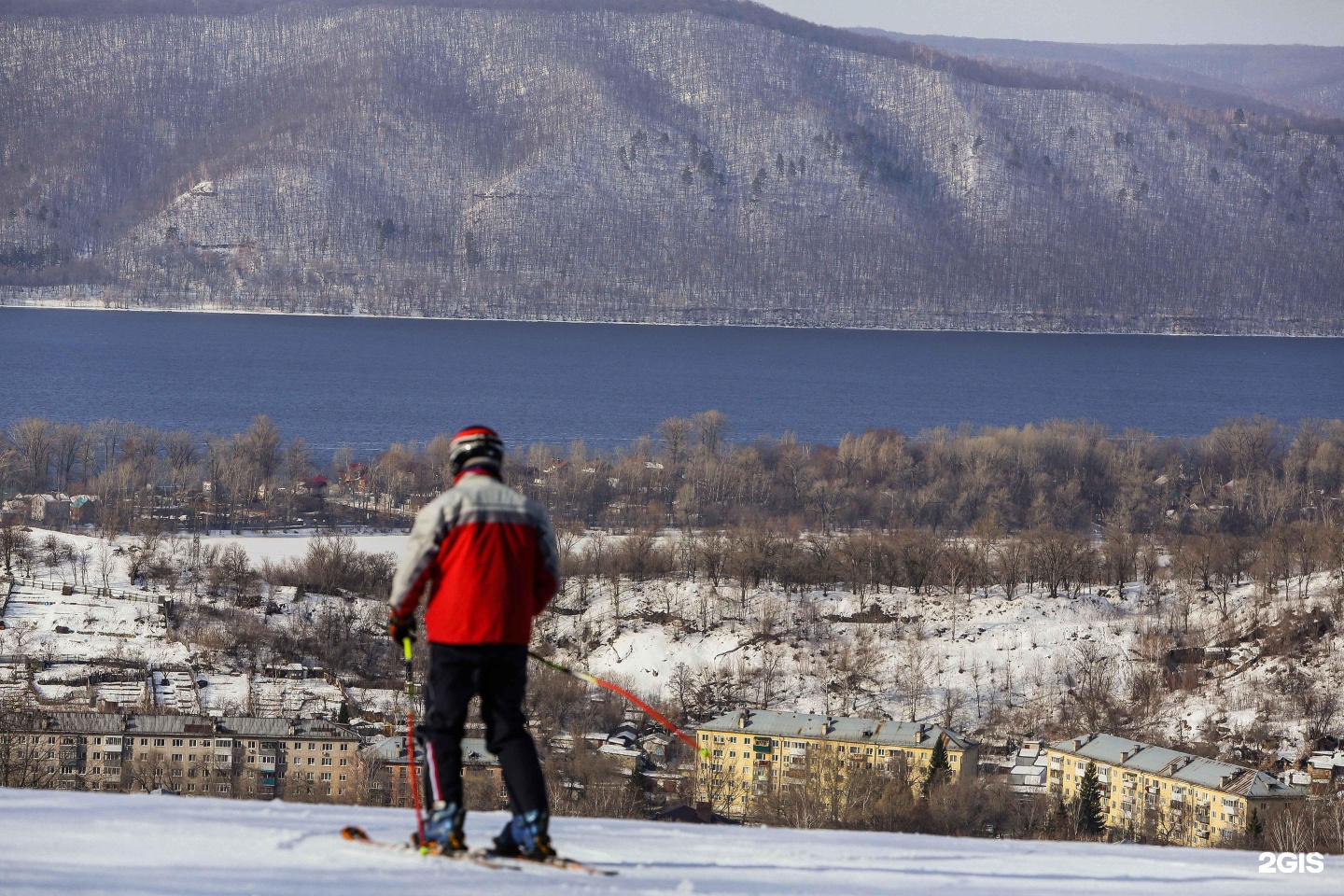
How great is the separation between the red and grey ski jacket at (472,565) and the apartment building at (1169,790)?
1183 cm

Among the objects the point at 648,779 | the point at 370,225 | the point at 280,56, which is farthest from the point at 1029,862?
the point at 280,56

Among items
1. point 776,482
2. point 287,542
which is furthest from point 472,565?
point 776,482

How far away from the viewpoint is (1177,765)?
1642 centimetres

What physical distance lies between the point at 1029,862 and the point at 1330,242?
164 metres

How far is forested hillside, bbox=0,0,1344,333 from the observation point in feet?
448

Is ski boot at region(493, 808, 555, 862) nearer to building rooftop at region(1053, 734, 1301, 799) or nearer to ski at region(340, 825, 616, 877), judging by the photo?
ski at region(340, 825, 616, 877)

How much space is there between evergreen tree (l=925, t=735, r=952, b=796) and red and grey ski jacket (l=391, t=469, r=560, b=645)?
12.5m

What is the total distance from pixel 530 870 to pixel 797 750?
1382 cm

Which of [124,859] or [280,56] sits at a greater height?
[280,56]

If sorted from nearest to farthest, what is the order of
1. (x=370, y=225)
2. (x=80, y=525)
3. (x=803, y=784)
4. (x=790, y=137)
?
(x=803, y=784), (x=80, y=525), (x=370, y=225), (x=790, y=137)

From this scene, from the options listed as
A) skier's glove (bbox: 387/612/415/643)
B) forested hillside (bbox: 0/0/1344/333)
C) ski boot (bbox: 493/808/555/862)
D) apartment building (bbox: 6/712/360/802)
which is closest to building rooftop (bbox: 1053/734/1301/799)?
apartment building (bbox: 6/712/360/802)

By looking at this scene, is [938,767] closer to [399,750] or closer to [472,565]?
[399,750]

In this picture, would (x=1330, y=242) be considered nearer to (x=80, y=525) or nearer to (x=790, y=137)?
(x=790, y=137)

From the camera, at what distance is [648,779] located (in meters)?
15.8
